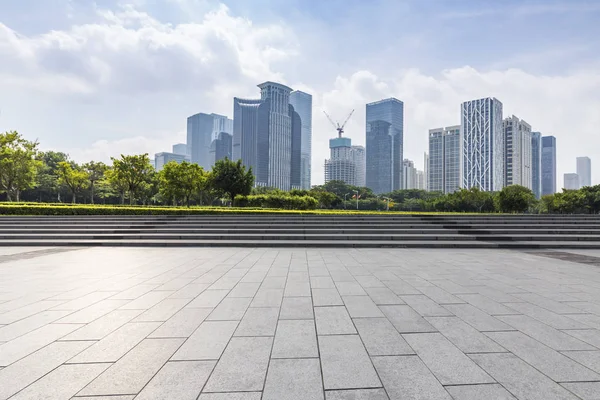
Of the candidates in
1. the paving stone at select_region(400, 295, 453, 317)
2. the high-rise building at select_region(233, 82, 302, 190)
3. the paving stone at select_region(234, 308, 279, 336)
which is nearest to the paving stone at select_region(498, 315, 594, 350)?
the paving stone at select_region(400, 295, 453, 317)

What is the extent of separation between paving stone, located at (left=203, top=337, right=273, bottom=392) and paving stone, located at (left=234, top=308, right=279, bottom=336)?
0.58 feet

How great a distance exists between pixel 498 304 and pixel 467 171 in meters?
143

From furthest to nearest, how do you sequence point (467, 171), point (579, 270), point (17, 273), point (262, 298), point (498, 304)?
point (467, 171) → point (579, 270) → point (17, 273) → point (262, 298) → point (498, 304)

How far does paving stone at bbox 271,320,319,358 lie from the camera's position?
319cm

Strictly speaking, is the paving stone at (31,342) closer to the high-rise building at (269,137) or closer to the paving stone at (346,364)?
the paving stone at (346,364)

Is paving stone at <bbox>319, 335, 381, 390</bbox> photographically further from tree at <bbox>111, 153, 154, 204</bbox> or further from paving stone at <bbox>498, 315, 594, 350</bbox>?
tree at <bbox>111, 153, 154, 204</bbox>

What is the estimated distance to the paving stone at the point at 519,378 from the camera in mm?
2484

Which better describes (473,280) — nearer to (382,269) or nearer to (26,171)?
(382,269)

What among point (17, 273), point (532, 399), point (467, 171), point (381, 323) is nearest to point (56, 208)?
point (17, 273)

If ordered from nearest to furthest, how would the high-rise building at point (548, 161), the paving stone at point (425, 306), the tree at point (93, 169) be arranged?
1. the paving stone at point (425, 306)
2. the tree at point (93, 169)
3. the high-rise building at point (548, 161)

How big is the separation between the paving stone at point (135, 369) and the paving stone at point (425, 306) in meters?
3.38

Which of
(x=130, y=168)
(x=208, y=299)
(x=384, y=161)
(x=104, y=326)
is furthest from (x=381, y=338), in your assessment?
(x=384, y=161)

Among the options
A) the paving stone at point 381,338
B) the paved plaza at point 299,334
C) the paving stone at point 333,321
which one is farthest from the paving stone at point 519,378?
the paving stone at point 333,321

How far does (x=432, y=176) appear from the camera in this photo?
143375 mm
